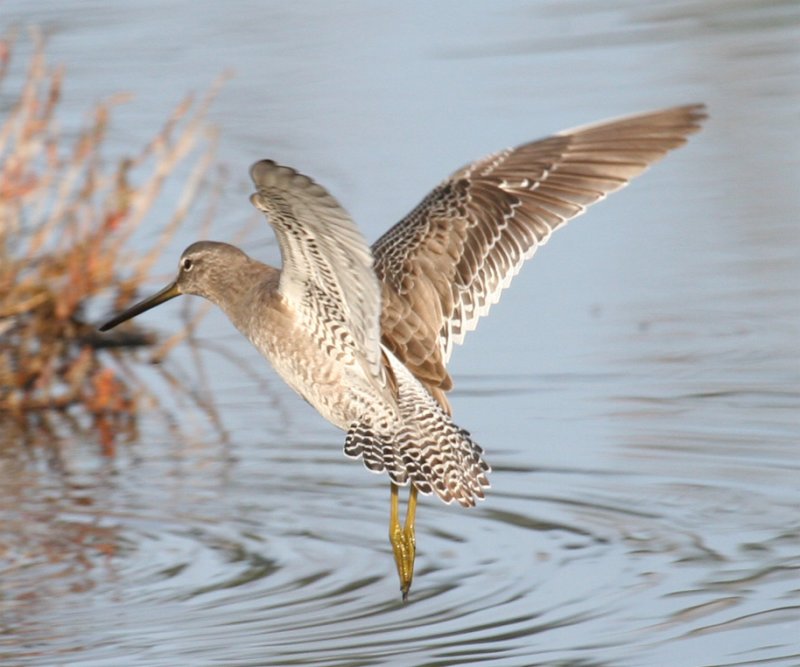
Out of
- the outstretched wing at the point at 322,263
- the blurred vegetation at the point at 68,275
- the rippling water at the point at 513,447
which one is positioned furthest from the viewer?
the blurred vegetation at the point at 68,275

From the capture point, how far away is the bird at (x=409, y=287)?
486 cm

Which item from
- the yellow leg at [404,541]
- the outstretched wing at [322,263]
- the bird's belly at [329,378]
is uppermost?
the outstretched wing at [322,263]

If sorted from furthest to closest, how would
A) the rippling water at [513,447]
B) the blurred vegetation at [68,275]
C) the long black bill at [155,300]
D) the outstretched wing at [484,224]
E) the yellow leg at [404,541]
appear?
the blurred vegetation at [68,275]
the long black bill at [155,300]
the outstretched wing at [484,224]
the yellow leg at [404,541]
the rippling water at [513,447]

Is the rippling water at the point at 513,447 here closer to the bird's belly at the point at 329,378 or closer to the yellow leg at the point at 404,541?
the yellow leg at the point at 404,541

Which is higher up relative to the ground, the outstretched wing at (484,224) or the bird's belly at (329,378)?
the outstretched wing at (484,224)

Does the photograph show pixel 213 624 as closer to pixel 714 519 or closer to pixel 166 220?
pixel 714 519

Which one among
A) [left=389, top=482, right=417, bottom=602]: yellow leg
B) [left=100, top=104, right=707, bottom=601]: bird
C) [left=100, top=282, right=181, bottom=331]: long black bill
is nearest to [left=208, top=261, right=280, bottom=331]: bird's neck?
[left=100, top=104, right=707, bottom=601]: bird

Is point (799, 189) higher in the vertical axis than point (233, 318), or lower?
higher

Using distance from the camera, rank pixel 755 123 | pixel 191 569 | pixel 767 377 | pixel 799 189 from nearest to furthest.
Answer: pixel 191 569 < pixel 767 377 < pixel 799 189 < pixel 755 123

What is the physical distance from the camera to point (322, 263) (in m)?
4.77

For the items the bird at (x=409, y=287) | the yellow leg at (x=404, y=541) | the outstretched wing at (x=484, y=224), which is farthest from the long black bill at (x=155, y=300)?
the yellow leg at (x=404, y=541)

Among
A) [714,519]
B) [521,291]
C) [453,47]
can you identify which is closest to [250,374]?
[521,291]

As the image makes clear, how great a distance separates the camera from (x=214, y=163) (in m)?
9.51

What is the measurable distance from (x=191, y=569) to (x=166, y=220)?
3.57m
